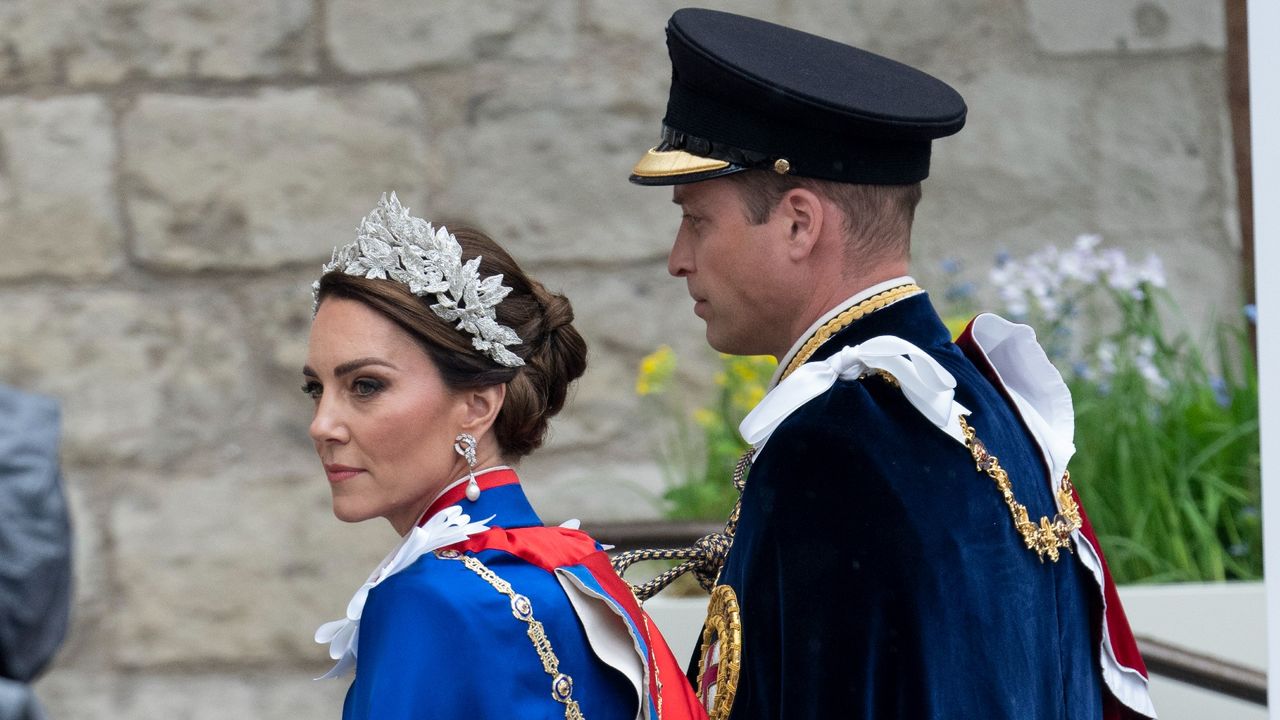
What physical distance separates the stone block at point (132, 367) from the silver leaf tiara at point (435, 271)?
1.97 m

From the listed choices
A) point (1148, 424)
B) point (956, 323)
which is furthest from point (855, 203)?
point (1148, 424)

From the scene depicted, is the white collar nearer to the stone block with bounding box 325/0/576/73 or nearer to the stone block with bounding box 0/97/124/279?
the stone block with bounding box 325/0/576/73

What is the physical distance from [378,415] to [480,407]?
0.13 m

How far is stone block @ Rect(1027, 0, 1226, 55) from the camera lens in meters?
3.99

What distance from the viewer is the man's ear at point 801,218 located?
1990 millimetres

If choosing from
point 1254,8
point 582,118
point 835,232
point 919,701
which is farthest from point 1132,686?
point 582,118

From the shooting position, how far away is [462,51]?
154 inches

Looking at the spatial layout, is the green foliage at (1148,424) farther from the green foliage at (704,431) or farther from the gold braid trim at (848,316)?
the gold braid trim at (848,316)

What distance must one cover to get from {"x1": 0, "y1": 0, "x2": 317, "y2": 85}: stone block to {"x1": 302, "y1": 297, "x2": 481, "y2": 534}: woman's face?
2.14 meters

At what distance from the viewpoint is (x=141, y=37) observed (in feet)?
12.7

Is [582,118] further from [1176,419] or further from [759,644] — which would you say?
[759,644]

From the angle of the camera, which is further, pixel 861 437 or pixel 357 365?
pixel 357 365

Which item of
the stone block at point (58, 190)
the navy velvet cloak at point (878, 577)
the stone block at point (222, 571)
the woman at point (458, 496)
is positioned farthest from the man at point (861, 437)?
the stone block at point (58, 190)

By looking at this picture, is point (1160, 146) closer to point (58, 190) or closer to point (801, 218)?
point (801, 218)
